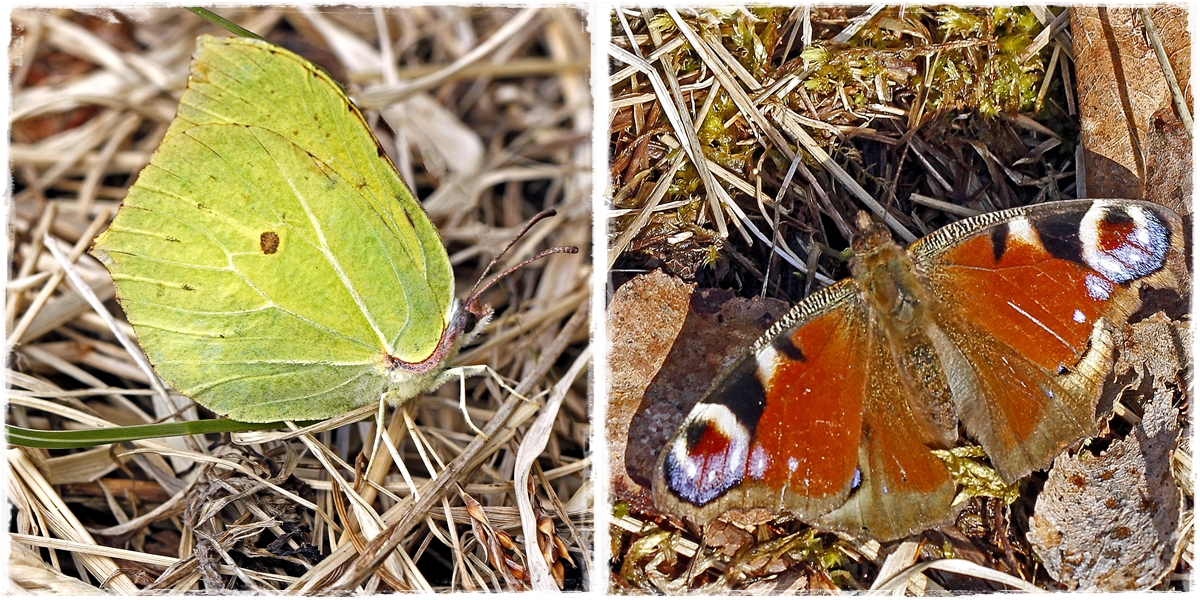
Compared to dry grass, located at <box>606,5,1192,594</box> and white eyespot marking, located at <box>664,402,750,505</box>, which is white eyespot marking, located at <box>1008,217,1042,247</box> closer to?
dry grass, located at <box>606,5,1192,594</box>

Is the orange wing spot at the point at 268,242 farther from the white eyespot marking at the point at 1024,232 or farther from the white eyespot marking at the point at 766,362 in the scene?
the white eyespot marking at the point at 1024,232

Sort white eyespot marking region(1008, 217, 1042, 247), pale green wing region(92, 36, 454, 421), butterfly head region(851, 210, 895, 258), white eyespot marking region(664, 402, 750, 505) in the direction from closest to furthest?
white eyespot marking region(664, 402, 750, 505), pale green wing region(92, 36, 454, 421), white eyespot marking region(1008, 217, 1042, 247), butterfly head region(851, 210, 895, 258)

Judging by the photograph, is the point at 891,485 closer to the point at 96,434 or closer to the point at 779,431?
the point at 779,431

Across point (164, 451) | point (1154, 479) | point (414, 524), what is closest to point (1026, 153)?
point (1154, 479)

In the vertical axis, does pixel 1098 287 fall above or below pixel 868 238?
below

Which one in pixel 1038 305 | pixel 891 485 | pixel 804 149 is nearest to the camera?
pixel 891 485

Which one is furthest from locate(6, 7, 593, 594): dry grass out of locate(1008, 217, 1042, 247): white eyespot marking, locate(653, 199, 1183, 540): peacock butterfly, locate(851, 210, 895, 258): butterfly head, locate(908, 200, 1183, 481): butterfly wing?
locate(1008, 217, 1042, 247): white eyespot marking

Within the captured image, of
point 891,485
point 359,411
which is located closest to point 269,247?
point 359,411

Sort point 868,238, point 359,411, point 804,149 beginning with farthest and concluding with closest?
point 804,149 < point 359,411 < point 868,238
